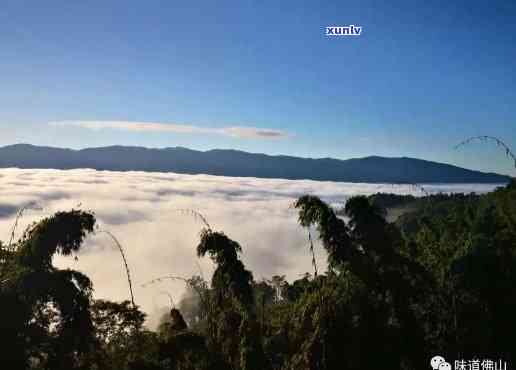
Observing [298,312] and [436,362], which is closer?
[298,312]

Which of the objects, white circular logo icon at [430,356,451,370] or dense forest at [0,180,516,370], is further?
white circular logo icon at [430,356,451,370]

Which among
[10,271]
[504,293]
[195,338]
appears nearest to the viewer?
[10,271]

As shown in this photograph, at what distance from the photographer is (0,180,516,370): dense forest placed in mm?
11125

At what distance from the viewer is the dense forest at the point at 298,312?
11125 mm

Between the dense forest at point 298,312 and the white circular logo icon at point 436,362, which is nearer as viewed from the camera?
the dense forest at point 298,312

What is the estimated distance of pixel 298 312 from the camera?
1248cm

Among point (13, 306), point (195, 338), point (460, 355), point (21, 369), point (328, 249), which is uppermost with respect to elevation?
point (328, 249)

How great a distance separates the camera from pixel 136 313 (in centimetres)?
1723

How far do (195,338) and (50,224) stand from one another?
622 centimetres

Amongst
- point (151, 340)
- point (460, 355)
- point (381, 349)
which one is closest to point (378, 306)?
point (381, 349)

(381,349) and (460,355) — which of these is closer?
(381,349)

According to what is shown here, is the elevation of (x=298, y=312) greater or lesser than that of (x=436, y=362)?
greater

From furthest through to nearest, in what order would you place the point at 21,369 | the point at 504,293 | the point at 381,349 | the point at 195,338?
1. the point at 504,293
2. the point at 195,338
3. the point at 381,349
4. the point at 21,369

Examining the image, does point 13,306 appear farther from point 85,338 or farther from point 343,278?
point 343,278
